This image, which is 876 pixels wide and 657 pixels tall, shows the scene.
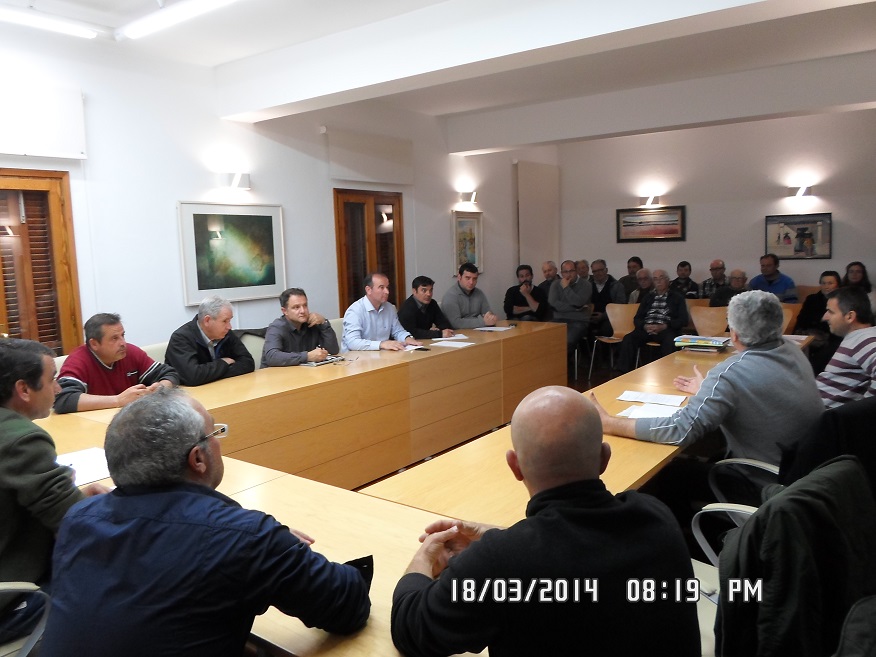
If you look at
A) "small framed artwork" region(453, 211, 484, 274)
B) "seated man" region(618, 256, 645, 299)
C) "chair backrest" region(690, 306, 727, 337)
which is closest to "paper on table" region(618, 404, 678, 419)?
"chair backrest" region(690, 306, 727, 337)

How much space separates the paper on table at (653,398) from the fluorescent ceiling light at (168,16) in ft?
10.5

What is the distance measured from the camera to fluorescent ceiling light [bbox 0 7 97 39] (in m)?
3.87

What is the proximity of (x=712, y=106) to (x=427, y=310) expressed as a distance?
3.48m

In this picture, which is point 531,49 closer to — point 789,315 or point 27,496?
point 27,496

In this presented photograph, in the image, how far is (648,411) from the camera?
2.89m

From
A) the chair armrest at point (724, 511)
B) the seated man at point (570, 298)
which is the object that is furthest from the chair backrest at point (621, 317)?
the chair armrest at point (724, 511)

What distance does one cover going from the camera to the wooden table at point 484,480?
1.95m

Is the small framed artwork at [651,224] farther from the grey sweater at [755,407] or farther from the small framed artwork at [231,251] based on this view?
the grey sweater at [755,407]

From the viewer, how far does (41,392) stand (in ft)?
6.29

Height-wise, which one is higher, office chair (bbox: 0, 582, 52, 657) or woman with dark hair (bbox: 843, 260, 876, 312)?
woman with dark hair (bbox: 843, 260, 876, 312)

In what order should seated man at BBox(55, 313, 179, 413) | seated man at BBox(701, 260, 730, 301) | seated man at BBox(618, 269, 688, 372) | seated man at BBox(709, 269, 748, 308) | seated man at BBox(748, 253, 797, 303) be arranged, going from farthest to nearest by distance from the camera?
seated man at BBox(701, 260, 730, 301)
seated man at BBox(748, 253, 797, 303)
seated man at BBox(709, 269, 748, 308)
seated man at BBox(618, 269, 688, 372)
seated man at BBox(55, 313, 179, 413)

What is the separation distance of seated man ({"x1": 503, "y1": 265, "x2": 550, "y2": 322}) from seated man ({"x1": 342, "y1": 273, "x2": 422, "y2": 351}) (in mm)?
2815

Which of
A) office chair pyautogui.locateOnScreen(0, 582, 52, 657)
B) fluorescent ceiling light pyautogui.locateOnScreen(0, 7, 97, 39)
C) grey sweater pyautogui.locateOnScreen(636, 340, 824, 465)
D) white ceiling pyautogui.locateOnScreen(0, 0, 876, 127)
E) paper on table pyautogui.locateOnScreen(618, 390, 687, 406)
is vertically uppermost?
white ceiling pyautogui.locateOnScreen(0, 0, 876, 127)

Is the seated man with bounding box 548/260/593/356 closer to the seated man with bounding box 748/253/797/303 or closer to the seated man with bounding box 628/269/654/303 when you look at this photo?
the seated man with bounding box 628/269/654/303
